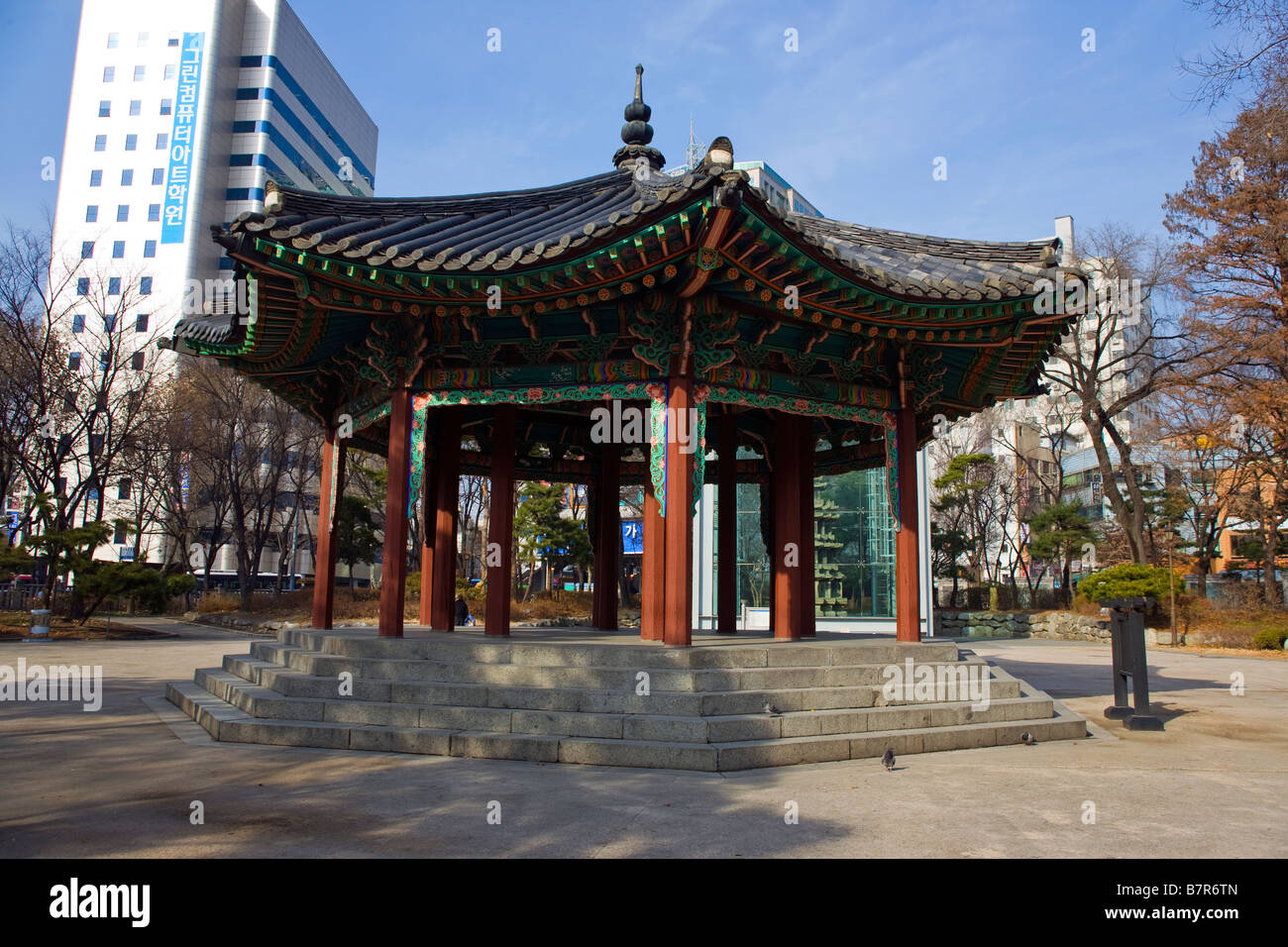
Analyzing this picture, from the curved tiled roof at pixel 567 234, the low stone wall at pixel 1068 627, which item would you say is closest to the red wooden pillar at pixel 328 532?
the curved tiled roof at pixel 567 234

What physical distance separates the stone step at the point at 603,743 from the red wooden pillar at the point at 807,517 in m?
4.05

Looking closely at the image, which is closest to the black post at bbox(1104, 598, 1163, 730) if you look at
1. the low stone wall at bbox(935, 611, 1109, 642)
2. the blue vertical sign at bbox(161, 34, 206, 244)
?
the low stone wall at bbox(935, 611, 1109, 642)

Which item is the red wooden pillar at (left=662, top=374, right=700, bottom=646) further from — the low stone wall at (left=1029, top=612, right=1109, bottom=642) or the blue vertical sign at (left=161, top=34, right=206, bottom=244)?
the blue vertical sign at (left=161, top=34, right=206, bottom=244)

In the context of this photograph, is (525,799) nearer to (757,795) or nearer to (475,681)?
(757,795)

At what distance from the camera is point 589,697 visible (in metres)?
8.55

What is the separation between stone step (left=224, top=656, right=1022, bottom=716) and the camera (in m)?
8.40

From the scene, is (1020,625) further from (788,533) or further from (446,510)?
(446,510)

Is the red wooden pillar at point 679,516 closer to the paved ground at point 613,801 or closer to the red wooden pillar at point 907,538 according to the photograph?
the paved ground at point 613,801

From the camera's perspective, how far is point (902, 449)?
38.8ft

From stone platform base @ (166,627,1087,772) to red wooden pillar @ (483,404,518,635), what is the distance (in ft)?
5.05

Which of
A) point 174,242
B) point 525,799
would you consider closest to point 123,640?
point 525,799

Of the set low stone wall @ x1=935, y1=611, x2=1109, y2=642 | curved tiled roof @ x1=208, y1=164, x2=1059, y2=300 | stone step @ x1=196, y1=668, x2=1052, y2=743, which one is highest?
curved tiled roof @ x1=208, y1=164, x2=1059, y2=300

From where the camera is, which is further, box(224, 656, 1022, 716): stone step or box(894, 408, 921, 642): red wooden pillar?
box(894, 408, 921, 642): red wooden pillar

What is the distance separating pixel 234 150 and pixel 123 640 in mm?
57817
